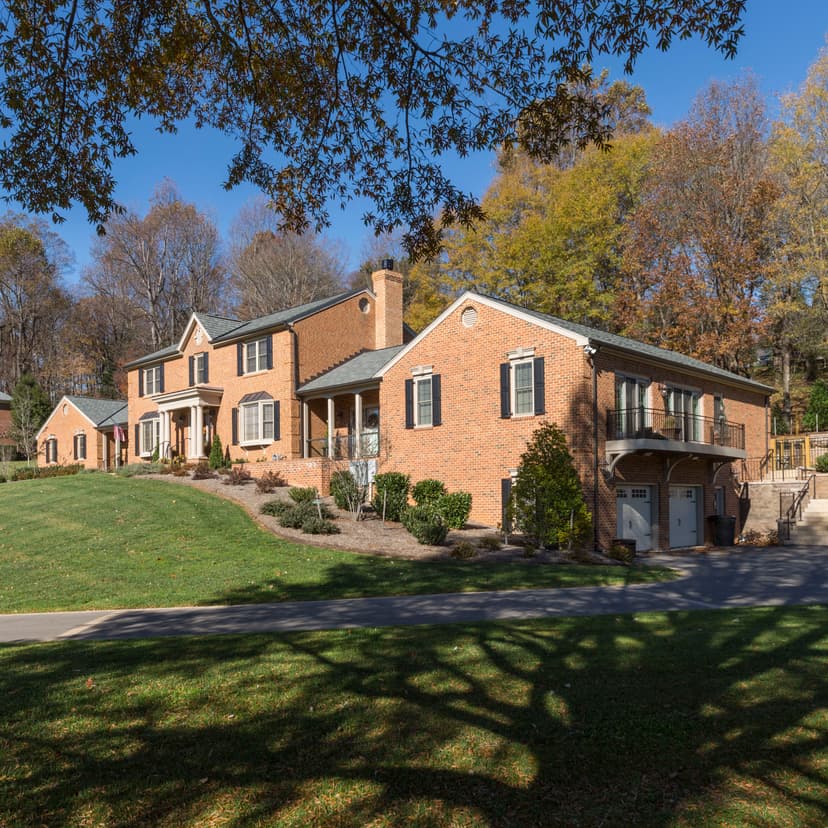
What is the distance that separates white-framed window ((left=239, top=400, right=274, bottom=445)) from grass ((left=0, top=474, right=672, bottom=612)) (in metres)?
7.97

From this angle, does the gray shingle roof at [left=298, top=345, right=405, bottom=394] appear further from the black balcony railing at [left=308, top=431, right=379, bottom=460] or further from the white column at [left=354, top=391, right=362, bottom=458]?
the black balcony railing at [left=308, top=431, right=379, bottom=460]

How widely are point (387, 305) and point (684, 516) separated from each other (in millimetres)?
15718

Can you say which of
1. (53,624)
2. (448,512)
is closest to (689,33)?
(53,624)

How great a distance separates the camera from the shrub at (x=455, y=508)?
2116cm

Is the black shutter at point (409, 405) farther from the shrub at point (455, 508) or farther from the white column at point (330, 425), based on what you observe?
the white column at point (330, 425)

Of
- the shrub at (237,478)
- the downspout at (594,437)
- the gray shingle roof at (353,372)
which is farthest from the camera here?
the gray shingle roof at (353,372)

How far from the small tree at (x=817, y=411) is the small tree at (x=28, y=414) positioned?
41.2 m

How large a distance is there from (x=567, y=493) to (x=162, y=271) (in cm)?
4366

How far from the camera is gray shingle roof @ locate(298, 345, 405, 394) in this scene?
89.0 feet

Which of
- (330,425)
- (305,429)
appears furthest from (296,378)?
(330,425)

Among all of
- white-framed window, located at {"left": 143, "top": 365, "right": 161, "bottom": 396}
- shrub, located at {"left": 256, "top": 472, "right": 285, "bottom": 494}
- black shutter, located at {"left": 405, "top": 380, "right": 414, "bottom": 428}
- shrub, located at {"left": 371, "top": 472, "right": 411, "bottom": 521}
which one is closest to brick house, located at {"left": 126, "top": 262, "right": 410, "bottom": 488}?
white-framed window, located at {"left": 143, "top": 365, "right": 161, "bottom": 396}

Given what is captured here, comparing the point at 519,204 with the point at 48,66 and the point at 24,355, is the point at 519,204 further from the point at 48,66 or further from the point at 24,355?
the point at 24,355

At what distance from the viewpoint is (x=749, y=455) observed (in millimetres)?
28578

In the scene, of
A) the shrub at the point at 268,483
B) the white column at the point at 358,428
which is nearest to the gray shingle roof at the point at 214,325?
the white column at the point at 358,428
